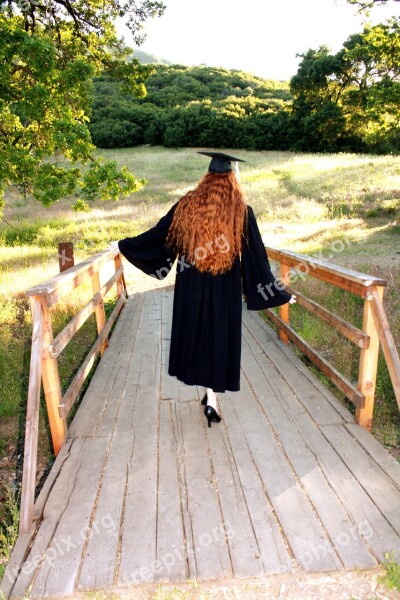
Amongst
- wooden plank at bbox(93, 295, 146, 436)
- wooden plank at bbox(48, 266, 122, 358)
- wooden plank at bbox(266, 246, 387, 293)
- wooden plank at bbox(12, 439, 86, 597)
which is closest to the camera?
wooden plank at bbox(12, 439, 86, 597)

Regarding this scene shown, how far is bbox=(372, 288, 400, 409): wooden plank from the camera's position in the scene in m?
3.19

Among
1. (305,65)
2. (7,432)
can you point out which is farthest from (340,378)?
(305,65)

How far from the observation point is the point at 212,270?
364 centimetres

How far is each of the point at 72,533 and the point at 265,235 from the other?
38.2 feet

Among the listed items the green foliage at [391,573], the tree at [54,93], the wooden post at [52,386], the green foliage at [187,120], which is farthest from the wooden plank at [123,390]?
the green foliage at [187,120]

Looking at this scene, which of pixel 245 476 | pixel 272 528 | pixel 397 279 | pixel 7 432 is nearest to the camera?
pixel 272 528

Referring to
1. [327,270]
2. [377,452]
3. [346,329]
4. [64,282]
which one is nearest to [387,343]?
[346,329]

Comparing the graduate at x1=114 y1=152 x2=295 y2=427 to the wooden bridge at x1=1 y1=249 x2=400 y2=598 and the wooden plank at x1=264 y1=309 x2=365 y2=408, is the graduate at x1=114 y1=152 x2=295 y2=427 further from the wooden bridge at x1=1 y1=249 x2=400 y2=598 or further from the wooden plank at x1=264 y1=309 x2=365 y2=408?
the wooden plank at x1=264 y1=309 x2=365 y2=408

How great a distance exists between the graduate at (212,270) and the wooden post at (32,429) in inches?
47.1

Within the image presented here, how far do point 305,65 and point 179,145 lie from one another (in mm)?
13996

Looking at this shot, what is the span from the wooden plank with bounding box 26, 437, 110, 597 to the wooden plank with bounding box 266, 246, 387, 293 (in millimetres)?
2318

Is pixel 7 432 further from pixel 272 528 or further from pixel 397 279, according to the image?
pixel 397 279

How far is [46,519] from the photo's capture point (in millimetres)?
2738

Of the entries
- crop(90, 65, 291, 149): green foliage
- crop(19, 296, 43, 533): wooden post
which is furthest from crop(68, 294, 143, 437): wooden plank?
crop(90, 65, 291, 149): green foliage
